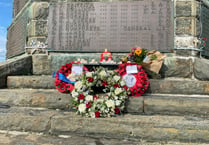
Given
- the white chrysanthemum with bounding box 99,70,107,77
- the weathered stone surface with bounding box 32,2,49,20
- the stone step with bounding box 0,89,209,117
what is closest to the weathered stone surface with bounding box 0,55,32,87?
the stone step with bounding box 0,89,209,117

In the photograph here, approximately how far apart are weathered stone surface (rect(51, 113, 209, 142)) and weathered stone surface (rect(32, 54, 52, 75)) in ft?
9.45

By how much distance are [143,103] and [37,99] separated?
2355 mm

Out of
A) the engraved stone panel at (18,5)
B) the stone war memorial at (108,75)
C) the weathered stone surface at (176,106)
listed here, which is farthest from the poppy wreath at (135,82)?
the engraved stone panel at (18,5)

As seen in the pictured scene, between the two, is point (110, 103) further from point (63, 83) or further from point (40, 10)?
point (40, 10)

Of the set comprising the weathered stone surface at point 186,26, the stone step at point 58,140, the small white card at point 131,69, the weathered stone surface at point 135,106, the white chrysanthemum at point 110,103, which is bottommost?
the stone step at point 58,140

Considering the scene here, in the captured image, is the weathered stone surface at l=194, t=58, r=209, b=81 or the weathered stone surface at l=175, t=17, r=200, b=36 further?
the weathered stone surface at l=175, t=17, r=200, b=36

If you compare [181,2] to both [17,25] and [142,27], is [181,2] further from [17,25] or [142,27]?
[17,25]

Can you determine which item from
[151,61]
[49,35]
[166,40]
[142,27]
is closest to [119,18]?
[142,27]

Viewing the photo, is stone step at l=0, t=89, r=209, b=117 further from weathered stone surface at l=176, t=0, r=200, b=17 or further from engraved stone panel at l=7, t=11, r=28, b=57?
engraved stone panel at l=7, t=11, r=28, b=57

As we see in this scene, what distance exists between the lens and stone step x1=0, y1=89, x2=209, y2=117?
3.59 metres

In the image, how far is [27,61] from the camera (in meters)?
5.78

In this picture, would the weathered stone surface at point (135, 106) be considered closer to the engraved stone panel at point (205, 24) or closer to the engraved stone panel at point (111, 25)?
A: the engraved stone panel at point (111, 25)

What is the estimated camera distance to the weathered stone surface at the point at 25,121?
334 centimetres

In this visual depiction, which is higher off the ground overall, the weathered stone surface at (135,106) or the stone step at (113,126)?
the weathered stone surface at (135,106)
